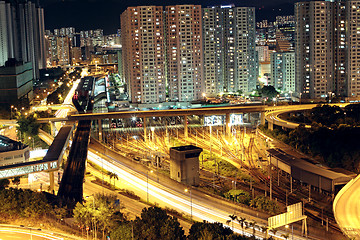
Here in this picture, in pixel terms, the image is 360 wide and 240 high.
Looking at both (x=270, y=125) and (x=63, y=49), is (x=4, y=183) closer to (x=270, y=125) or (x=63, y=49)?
(x=270, y=125)

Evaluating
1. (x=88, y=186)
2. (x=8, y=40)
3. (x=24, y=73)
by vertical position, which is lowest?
(x=88, y=186)

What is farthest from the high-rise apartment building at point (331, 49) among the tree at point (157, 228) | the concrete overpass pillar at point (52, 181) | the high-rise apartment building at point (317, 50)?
the tree at point (157, 228)

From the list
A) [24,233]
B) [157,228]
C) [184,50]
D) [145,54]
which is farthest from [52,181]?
[184,50]

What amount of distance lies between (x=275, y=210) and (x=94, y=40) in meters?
105

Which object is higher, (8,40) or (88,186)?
(8,40)

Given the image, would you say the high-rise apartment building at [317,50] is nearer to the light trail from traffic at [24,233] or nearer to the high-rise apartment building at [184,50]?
the high-rise apartment building at [184,50]

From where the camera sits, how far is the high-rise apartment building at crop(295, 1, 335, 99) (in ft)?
123

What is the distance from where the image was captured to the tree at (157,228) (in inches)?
482

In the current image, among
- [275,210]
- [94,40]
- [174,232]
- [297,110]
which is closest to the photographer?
[174,232]

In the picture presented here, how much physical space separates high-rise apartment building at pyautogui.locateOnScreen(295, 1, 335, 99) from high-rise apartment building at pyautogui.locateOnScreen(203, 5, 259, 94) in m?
5.27

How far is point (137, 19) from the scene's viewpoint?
3678 centimetres

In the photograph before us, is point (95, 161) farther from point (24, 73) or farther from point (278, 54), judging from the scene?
point (278, 54)

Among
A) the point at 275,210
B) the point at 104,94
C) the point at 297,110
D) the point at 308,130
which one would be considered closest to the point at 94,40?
the point at 104,94

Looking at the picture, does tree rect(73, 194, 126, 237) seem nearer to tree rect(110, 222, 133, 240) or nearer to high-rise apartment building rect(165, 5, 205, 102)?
tree rect(110, 222, 133, 240)
